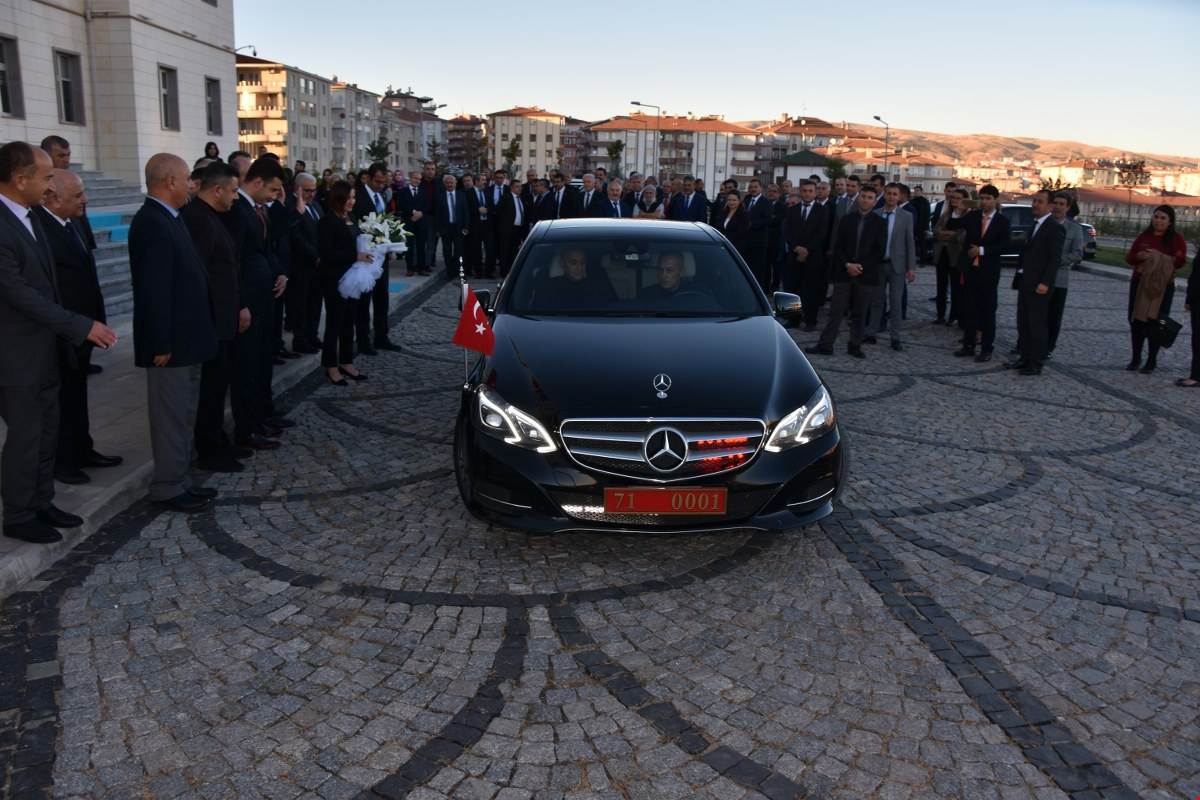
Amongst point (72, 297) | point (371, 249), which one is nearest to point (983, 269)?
point (371, 249)

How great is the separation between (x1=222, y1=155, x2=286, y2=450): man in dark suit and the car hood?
2.08 m

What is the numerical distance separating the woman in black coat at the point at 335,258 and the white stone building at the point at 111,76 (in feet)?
39.0

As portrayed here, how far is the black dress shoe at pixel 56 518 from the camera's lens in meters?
4.69

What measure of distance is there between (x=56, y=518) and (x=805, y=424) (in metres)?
3.91

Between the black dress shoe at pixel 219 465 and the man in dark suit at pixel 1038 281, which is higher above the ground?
the man in dark suit at pixel 1038 281

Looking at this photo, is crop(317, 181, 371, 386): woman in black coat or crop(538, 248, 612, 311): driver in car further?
crop(317, 181, 371, 386): woman in black coat

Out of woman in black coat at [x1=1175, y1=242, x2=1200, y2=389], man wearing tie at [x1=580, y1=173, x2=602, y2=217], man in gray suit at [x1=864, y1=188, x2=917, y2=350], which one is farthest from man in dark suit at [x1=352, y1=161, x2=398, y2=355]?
woman in black coat at [x1=1175, y1=242, x2=1200, y2=389]

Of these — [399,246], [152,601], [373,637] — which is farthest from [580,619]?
[399,246]

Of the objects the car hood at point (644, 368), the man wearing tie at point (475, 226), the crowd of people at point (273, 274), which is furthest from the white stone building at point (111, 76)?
the car hood at point (644, 368)

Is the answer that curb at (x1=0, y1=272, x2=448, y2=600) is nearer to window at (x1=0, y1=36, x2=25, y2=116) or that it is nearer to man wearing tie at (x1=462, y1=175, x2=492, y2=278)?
man wearing tie at (x1=462, y1=175, x2=492, y2=278)

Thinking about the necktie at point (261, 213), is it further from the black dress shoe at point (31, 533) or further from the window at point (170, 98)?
the window at point (170, 98)

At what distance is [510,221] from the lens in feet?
59.6

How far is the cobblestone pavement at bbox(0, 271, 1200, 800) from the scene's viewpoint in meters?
3.01

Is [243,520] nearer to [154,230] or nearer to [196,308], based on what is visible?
[196,308]
